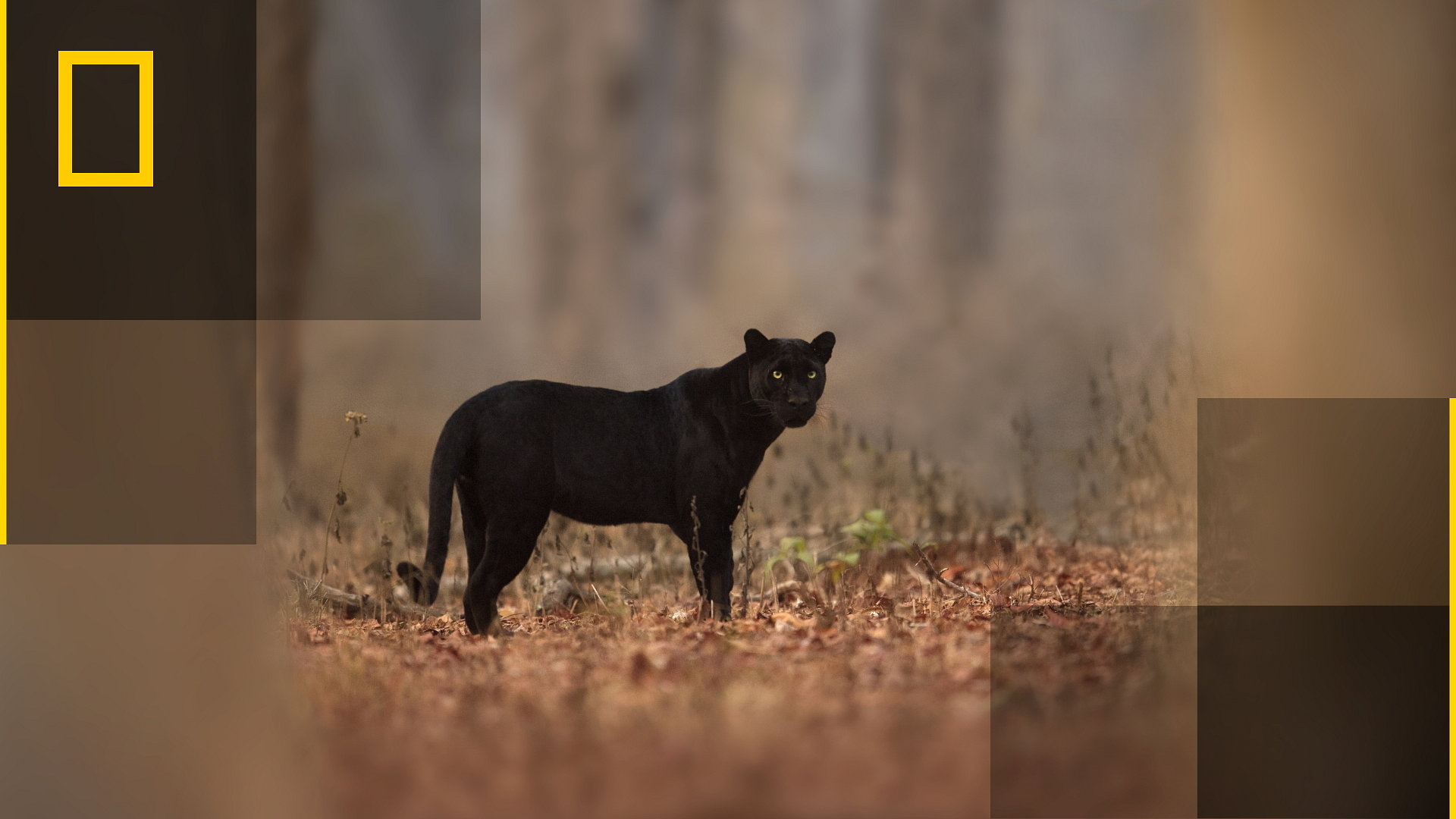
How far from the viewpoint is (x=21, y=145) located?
8.70 feet

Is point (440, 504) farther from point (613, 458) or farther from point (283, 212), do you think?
point (283, 212)

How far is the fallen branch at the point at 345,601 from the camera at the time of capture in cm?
436

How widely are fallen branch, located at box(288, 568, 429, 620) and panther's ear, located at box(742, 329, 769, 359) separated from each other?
1.65m

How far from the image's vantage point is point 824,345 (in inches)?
159

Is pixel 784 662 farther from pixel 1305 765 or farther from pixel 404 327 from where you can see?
pixel 404 327

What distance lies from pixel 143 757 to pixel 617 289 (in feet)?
10.6
